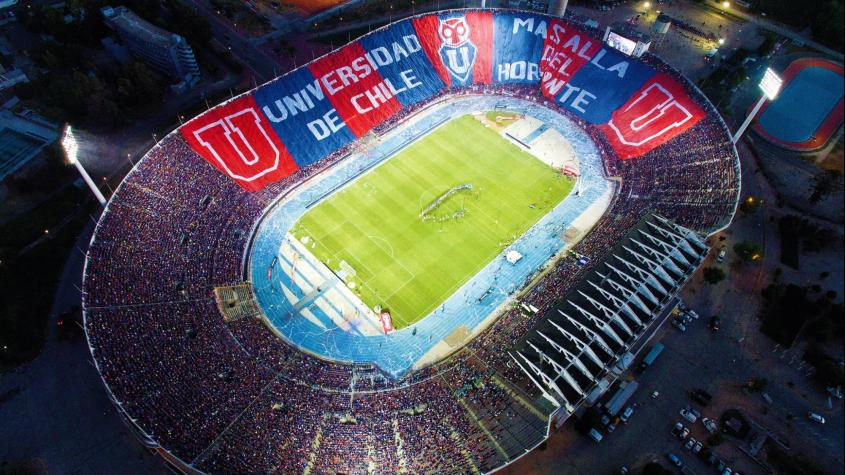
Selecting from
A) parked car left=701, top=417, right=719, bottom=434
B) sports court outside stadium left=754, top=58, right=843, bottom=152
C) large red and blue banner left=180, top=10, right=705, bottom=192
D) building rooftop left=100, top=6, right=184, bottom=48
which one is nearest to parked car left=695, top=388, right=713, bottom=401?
parked car left=701, top=417, right=719, bottom=434

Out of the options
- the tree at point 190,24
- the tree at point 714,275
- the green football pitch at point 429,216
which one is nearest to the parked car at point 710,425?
the tree at point 714,275

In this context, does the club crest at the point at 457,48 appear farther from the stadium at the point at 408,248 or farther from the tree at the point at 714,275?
the tree at the point at 714,275

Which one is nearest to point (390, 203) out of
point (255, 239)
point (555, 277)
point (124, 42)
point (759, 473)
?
point (255, 239)

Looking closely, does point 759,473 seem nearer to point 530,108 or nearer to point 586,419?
point 586,419

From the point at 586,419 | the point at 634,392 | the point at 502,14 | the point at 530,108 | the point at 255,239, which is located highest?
the point at 502,14

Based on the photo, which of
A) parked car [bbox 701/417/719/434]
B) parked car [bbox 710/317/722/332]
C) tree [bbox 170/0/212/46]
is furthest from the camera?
tree [bbox 170/0/212/46]

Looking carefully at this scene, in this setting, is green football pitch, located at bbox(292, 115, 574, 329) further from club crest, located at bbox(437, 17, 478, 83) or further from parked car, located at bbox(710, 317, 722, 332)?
parked car, located at bbox(710, 317, 722, 332)
